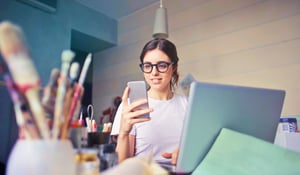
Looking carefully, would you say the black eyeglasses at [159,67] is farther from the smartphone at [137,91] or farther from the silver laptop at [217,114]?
the silver laptop at [217,114]

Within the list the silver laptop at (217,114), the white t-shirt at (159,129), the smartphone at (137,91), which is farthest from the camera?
the white t-shirt at (159,129)

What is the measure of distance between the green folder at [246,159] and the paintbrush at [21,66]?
0.39 meters

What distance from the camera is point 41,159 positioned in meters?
0.39

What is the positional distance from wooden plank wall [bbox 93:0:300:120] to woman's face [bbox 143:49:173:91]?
3.25 ft

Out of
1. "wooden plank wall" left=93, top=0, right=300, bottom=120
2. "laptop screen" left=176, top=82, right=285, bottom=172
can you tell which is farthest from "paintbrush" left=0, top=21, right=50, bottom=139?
"wooden plank wall" left=93, top=0, right=300, bottom=120

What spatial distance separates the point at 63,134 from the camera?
1.40 ft

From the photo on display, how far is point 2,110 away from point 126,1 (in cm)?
222

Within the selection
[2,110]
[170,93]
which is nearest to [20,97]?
[2,110]

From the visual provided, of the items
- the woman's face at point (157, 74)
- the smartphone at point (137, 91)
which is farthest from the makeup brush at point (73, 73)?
the woman's face at point (157, 74)

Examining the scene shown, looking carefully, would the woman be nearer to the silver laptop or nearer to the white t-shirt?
the white t-shirt

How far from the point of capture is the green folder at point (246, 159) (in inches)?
24.0

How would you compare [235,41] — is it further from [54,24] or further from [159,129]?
[54,24]

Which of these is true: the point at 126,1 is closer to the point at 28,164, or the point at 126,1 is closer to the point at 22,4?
the point at 22,4

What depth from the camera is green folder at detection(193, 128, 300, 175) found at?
2.00 feet
